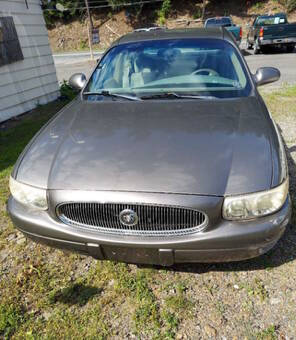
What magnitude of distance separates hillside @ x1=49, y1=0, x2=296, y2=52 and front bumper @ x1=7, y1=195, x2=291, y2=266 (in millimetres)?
30447

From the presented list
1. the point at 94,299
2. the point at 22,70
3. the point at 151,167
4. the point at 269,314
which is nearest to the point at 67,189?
the point at 151,167

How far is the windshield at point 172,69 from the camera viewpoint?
2.85 meters

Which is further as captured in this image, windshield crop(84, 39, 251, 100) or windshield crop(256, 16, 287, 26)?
windshield crop(256, 16, 287, 26)

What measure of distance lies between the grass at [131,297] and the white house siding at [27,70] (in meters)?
4.78

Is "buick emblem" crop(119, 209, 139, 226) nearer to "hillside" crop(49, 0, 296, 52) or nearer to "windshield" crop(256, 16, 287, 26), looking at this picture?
"windshield" crop(256, 16, 287, 26)

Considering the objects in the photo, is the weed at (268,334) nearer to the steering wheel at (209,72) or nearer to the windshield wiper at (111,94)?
the windshield wiper at (111,94)

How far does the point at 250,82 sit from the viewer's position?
111 inches

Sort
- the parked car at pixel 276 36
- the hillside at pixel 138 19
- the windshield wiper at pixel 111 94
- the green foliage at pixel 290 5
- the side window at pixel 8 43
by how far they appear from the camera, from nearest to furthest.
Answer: the windshield wiper at pixel 111 94
the side window at pixel 8 43
the parked car at pixel 276 36
the green foliage at pixel 290 5
the hillside at pixel 138 19

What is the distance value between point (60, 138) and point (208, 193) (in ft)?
3.99

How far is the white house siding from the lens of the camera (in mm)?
6262

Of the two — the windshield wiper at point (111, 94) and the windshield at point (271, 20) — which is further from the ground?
the windshield wiper at point (111, 94)

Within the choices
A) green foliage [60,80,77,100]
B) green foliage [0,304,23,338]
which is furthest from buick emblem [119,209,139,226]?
green foliage [60,80,77,100]

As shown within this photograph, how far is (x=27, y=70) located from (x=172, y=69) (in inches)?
199

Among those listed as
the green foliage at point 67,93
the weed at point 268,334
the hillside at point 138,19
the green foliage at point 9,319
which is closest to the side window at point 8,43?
the green foliage at point 67,93
